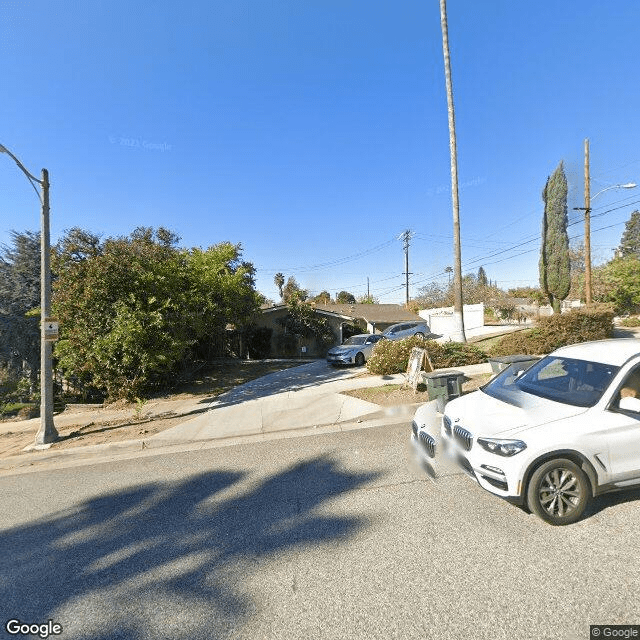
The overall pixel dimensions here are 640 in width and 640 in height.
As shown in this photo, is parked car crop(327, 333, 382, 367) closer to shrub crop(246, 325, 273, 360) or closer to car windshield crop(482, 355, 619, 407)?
shrub crop(246, 325, 273, 360)

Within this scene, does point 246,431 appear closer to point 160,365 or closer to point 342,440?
point 342,440

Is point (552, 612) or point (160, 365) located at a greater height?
point (160, 365)

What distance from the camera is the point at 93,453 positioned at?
6.73 meters

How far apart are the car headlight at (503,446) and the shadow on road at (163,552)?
1419 mm

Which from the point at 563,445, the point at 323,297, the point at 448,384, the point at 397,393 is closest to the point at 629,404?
the point at 563,445

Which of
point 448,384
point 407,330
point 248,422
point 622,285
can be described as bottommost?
point 248,422

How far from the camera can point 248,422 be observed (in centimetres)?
800

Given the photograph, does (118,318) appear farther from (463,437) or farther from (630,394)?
(630,394)

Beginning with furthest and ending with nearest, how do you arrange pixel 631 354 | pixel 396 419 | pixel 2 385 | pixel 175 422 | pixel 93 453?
pixel 2 385 → pixel 175 422 → pixel 396 419 → pixel 93 453 → pixel 631 354

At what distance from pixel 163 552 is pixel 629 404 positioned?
4.50 metres

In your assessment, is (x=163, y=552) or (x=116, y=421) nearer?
(x=163, y=552)

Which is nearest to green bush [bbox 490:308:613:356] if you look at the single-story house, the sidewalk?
the sidewalk

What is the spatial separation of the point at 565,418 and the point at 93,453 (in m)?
7.72

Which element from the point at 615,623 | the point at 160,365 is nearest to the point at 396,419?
the point at 615,623
